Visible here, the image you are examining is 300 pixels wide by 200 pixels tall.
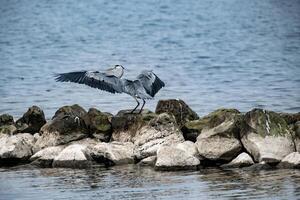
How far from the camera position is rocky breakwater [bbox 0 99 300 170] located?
12711 millimetres

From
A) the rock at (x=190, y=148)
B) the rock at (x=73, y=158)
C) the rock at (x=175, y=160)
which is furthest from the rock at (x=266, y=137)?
the rock at (x=73, y=158)

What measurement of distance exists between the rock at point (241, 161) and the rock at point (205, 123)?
25.7 inches

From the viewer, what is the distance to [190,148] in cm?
1305

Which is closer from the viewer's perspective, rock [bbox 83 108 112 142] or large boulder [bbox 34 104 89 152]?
large boulder [bbox 34 104 89 152]

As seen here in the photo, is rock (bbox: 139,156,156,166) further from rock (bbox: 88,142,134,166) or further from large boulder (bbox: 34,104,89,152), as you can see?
large boulder (bbox: 34,104,89,152)

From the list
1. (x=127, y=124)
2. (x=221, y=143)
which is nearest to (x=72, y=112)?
(x=127, y=124)

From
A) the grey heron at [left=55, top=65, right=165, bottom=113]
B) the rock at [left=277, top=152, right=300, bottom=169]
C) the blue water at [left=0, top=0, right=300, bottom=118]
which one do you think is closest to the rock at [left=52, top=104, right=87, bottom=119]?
the grey heron at [left=55, top=65, right=165, bottom=113]

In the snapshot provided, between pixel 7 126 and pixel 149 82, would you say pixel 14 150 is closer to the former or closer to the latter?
pixel 7 126

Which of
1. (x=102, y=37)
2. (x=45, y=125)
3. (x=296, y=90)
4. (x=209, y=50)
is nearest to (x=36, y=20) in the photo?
(x=102, y=37)

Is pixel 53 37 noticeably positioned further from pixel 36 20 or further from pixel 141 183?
pixel 141 183

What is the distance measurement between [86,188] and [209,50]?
21927 millimetres

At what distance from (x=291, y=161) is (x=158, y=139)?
209 centimetres

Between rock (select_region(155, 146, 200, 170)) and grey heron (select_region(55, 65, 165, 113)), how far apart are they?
1906 millimetres

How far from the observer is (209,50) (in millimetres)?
33344
